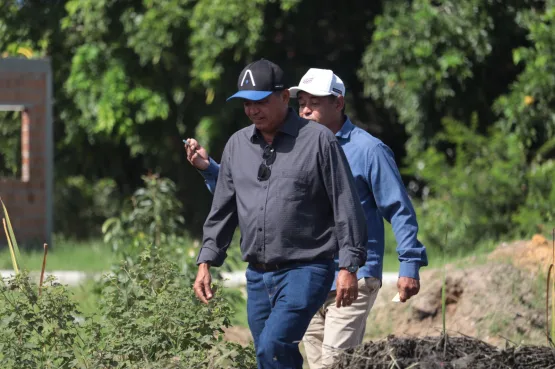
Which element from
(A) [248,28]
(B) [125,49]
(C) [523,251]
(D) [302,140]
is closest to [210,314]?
(D) [302,140]

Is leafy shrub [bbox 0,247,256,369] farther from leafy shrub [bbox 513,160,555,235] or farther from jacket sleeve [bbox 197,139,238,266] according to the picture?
leafy shrub [bbox 513,160,555,235]

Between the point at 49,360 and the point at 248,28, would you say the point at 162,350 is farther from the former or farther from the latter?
the point at 248,28

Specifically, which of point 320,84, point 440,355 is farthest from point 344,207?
point 320,84

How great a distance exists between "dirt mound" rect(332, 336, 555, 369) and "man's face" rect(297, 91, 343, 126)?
1371 millimetres

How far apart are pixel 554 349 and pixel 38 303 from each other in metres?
2.39

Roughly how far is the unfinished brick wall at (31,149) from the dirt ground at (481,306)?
7.62m

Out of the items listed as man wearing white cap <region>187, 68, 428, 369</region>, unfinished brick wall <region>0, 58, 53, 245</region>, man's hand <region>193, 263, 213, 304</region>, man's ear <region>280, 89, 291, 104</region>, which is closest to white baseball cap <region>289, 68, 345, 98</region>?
man wearing white cap <region>187, 68, 428, 369</region>

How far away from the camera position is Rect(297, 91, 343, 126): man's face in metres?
5.52

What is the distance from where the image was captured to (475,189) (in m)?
13.9

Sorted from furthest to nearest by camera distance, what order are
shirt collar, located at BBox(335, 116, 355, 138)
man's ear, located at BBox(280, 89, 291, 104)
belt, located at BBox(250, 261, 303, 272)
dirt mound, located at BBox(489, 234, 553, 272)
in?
dirt mound, located at BBox(489, 234, 553, 272) → shirt collar, located at BBox(335, 116, 355, 138) → man's ear, located at BBox(280, 89, 291, 104) → belt, located at BBox(250, 261, 303, 272)

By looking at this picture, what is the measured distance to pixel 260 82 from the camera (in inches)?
Result: 191

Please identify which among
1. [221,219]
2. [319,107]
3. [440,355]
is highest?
[319,107]

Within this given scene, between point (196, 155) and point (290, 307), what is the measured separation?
2.93 ft

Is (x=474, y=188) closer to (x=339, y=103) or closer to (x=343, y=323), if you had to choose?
(x=339, y=103)
